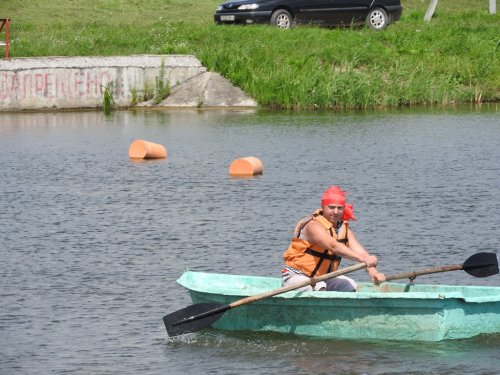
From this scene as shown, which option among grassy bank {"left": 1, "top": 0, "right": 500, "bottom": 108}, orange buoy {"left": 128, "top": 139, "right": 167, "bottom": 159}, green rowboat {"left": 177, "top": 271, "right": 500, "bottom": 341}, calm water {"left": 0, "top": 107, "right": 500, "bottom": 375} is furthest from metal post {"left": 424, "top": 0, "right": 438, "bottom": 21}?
green rowboat {"left": 177, "top": 271, "right": 500, "bottom": 341}

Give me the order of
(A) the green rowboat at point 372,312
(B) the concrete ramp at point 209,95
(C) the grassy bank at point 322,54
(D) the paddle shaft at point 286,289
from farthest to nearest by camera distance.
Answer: (B) the concrete ramp at point 209,95 → (C) the grassy bank at point 322,54 → (D) the paddle shaft at point 286,289 → (A) the green rowboat at point 372,312

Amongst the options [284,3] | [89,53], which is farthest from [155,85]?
[284,3]

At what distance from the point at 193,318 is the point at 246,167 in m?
10.8

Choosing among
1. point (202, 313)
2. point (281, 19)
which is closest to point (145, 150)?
point (202, 313)

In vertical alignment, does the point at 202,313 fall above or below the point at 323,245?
below

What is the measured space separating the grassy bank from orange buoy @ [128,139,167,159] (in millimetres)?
8692

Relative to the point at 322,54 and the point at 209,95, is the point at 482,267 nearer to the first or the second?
the point at 209,95

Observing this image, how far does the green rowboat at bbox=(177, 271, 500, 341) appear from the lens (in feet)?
40.4

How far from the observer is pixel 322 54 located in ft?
117

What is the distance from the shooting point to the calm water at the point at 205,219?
40.6 ft

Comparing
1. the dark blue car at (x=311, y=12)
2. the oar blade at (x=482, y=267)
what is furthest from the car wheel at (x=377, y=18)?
the oar blade at (x=482, y=267)

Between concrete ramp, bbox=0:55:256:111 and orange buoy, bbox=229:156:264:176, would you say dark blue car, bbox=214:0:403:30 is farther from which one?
orange buoy, bbox=229:156:264:176

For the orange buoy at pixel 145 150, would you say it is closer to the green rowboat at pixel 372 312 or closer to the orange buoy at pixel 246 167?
the orange buoy at pixel 246 167

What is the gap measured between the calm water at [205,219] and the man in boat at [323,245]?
651 millimetres
